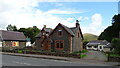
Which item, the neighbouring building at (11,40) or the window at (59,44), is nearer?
the window at (59,44)

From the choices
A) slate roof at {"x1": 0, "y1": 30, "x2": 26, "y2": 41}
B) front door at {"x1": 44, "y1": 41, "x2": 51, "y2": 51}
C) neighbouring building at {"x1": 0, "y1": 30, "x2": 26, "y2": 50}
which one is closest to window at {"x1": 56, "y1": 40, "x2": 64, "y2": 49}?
front door at {"x1": 44, "y1": 41, "x2": 51, "y2": 51}

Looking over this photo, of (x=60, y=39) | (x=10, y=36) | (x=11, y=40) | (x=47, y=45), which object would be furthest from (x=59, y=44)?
(x=10, y=36)

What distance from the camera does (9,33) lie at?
4669cm

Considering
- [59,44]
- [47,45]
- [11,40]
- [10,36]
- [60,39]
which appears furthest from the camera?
[10,36]

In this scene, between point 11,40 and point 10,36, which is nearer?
point 11,40

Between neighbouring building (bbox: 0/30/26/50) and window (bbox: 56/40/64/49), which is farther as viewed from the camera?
neighbouring building (bbox: 0/30/26/50)

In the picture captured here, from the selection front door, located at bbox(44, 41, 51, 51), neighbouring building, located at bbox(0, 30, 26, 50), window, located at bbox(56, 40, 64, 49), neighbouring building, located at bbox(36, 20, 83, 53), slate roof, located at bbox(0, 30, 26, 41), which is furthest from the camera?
slate roof, located at bbox(0, 30, 26, 41)

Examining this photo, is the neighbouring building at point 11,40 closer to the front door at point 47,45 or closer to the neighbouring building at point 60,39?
the neighbouring building at point 60,39

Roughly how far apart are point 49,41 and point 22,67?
798 inches

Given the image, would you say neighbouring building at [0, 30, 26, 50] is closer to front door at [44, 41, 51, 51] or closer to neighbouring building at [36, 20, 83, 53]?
neighbouring building at [36, 20, 83, 53]

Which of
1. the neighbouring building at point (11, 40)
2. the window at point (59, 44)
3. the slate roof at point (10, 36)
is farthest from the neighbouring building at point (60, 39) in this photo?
the slate roof at point (10, 36)

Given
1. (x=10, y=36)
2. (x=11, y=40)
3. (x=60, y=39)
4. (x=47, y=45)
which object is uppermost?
(x=10, y=36)

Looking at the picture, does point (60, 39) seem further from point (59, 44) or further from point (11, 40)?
point (11, 40)

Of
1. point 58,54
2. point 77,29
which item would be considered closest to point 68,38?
point 77,29
